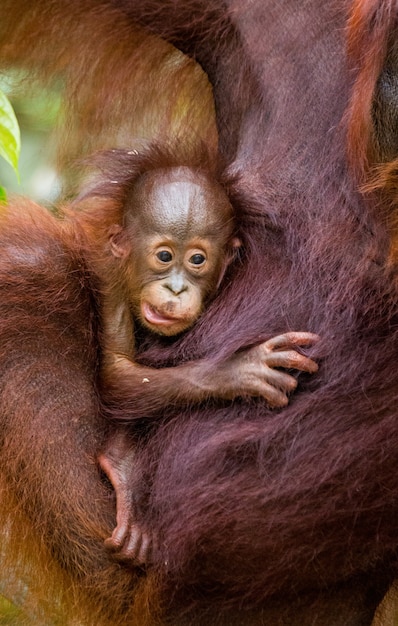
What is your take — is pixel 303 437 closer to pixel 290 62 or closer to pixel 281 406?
pixel 281 406

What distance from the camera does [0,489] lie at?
8.18 ft

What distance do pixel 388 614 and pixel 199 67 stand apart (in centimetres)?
149

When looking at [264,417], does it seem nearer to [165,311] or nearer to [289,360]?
[289,360]

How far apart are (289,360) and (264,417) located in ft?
0.45

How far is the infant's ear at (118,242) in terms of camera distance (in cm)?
275

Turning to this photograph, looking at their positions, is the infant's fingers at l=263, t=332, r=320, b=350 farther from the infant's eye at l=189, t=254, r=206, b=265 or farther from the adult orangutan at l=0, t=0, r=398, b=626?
the infant's eye at l=189, t=254, r=206, b=265

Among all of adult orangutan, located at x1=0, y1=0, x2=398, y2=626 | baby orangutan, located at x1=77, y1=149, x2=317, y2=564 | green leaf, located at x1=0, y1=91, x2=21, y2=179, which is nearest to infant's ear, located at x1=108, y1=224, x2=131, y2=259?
baby orangutan, located at x1=77, y1=149, x2=317, y2=564

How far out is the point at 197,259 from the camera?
2.76 m

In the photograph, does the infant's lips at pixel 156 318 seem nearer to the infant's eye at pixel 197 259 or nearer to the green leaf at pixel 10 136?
the infant's eye at pixel 197 259

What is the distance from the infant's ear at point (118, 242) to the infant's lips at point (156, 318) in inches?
5.5

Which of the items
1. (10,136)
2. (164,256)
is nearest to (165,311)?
(164,256)

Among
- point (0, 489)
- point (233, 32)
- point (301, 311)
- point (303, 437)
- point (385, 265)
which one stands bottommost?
point (0, 489)

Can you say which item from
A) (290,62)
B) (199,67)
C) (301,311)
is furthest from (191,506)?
(199,67)

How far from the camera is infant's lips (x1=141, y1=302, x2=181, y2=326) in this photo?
8.77ft
